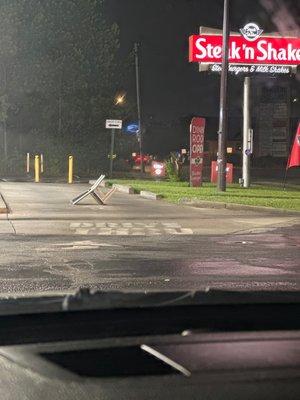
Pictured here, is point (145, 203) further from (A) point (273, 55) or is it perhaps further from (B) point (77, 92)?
(B) point (77, 92)

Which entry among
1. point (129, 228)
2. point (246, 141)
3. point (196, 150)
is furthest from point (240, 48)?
point (129, 228)

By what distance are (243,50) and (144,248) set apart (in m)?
22.3

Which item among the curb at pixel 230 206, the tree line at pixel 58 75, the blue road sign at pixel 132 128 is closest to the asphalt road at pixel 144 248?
the curb at pixel 230 206

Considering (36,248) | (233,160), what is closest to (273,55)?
(36,248)

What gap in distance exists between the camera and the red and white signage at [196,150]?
25.7 m

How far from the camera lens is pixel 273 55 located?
32094 millimetres

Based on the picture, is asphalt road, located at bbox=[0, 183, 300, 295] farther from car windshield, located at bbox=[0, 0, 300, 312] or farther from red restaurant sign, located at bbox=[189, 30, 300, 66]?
red restaurant sign, located at bbox=[189, 30, 300, 66]

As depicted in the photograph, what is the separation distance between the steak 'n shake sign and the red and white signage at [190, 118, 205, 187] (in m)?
6.53

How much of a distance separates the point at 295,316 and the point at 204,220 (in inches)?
490

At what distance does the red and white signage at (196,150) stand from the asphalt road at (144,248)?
7302 mm

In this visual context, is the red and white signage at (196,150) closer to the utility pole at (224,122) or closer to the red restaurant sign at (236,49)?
the utility pole at (224,122)

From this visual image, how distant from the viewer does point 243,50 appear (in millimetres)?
31422

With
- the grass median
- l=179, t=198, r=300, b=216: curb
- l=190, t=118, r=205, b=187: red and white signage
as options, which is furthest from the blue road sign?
l=179, t=198, r=300, b=216: curb

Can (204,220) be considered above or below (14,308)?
below
